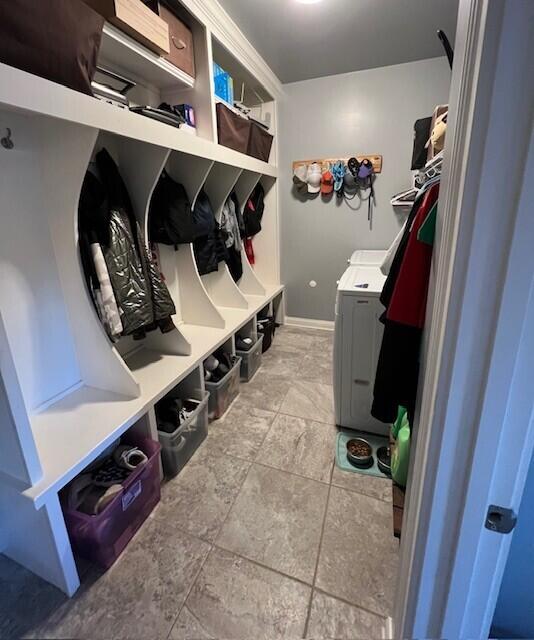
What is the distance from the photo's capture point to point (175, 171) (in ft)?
6.71

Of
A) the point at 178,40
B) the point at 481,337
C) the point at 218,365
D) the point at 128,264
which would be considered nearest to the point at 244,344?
the point at 218,365

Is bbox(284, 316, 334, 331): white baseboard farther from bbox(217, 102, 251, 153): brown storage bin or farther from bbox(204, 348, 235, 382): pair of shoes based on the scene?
bbox(217, 102, 251, 153): brown storage bin

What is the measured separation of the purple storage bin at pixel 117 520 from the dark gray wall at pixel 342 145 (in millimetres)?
2432

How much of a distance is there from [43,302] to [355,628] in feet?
5.61

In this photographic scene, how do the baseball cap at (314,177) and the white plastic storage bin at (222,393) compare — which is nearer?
the white plastic storage bin at (222,393)

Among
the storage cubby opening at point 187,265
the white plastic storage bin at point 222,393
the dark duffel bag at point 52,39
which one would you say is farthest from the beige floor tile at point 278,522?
the dark duffel bag at point 52,39

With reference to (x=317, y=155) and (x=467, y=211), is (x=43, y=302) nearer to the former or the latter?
(x=467, y=211)

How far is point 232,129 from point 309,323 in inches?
80.4

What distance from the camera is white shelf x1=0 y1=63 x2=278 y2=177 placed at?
917mm

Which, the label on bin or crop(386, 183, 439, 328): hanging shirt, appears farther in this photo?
the label on bin

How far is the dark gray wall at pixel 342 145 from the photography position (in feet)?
8.71

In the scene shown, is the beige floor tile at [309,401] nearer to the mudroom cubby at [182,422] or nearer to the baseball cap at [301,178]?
the mudroom cubby at [182,422]

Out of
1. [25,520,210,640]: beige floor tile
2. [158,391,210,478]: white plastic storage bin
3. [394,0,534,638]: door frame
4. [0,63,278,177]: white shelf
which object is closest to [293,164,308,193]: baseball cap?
[0,63,278,177]: white shelf

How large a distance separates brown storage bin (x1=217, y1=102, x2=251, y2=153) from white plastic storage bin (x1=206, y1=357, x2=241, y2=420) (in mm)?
1537
